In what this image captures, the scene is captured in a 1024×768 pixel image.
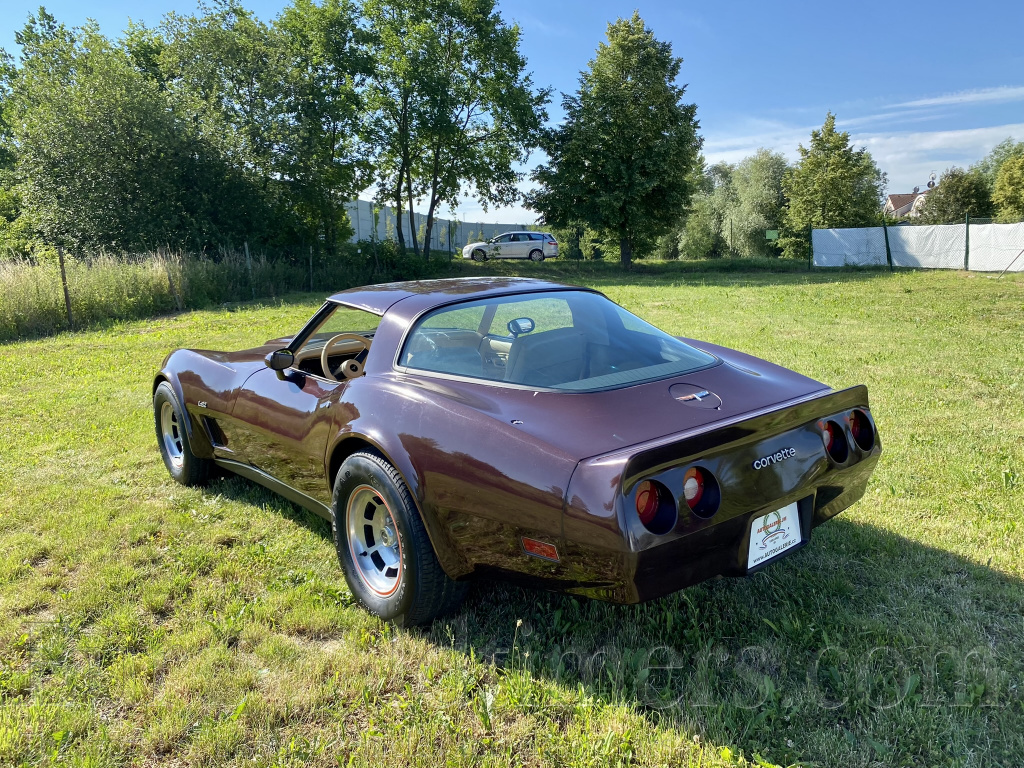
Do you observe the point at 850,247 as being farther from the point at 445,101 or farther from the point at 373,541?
the point at 373,541

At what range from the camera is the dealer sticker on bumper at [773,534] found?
90.7 inches

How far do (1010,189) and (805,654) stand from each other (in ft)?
174

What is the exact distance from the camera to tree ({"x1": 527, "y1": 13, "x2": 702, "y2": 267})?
2780 cm

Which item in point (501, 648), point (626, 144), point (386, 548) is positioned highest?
point (626, 144)

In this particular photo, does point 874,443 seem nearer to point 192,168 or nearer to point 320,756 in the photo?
point 320,756

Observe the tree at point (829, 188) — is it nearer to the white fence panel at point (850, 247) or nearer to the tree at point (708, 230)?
the tree at point (708, 230)

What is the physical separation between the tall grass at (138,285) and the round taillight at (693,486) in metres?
14.0

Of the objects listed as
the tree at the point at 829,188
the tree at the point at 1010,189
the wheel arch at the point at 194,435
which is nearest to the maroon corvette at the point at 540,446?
the wheel arch at the point at 194,435

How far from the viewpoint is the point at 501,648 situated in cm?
260

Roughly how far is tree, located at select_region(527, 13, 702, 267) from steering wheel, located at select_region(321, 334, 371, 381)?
83.4 feet

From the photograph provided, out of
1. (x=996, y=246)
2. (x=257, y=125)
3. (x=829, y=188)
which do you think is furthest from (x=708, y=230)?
(x=257, y=125)

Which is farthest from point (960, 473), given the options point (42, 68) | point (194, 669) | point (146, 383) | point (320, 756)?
point (42, 68)

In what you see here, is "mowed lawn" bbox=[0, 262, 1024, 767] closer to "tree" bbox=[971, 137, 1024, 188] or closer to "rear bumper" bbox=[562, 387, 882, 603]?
"rear bumper" bbox=[562, 387, 882, 603]

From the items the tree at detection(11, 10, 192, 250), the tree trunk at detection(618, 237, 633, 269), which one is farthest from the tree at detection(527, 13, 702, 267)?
the tree at detection(11, 10, 192, 250)
